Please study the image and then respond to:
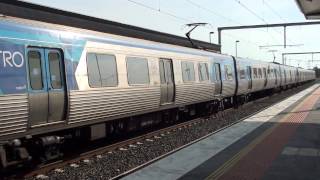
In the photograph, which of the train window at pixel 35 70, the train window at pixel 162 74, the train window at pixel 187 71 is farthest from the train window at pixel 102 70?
the train window at pixel 187 71

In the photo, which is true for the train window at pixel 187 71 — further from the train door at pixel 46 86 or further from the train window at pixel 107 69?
the train door at pixel 46 86

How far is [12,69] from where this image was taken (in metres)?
9.15

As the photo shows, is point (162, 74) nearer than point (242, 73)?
Yes

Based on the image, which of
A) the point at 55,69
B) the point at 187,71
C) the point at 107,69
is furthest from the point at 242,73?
the point at 55,69

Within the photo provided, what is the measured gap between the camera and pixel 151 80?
52.2 feet

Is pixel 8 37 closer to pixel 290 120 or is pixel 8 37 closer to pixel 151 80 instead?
pixel 151 80

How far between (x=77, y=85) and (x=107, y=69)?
5.85 ft

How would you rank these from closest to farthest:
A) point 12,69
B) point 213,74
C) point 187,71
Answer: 1. point 12,69
2. point 187,71
3. point 213,74

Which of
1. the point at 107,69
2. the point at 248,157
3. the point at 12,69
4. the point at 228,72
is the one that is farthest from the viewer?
the point at 228,72

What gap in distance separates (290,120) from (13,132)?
12.5 m

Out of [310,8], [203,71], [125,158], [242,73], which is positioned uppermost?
[310,8]

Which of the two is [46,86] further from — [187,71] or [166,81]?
[187,71]

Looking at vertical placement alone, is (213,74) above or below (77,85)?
below

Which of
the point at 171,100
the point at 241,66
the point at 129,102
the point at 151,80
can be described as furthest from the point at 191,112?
the point at 241,66
